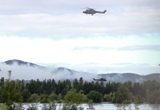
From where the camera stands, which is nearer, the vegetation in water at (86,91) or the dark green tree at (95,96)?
the vegetation in water at (86,91)

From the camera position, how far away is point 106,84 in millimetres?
91625

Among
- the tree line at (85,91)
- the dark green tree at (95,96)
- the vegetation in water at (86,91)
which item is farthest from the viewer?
the dark green tree at (95,96)

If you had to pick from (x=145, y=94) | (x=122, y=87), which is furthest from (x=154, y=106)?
(x=122, y=87)

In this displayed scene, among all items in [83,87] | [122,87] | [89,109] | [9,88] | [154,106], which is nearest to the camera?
[9,88]

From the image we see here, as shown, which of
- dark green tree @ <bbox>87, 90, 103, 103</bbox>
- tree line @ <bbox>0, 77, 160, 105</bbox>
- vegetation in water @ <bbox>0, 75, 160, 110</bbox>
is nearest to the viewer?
vegetation in water @ <bbox>0, 75, 160, 110</bbox>

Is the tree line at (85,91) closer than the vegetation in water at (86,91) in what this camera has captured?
No

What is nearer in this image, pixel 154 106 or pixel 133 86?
pixel 154 106

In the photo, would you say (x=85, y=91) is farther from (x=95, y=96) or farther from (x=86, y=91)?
(x=95, y=96)

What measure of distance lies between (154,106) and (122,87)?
27305mm

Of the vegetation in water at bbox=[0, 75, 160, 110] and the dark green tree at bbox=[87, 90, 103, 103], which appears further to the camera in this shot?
the dark green tree at bbox=[87, 90, 103, 103]

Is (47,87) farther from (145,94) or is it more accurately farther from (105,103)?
(145,94)

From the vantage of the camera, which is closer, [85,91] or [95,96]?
[95,96]

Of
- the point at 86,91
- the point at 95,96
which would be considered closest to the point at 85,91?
the point at 86,91

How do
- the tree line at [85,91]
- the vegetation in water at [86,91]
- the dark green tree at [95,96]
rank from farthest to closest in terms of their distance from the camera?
1. the dark green tree at [95,96]
2. the tree line at [85,91]
3. the vegetation in water at [86,91]
